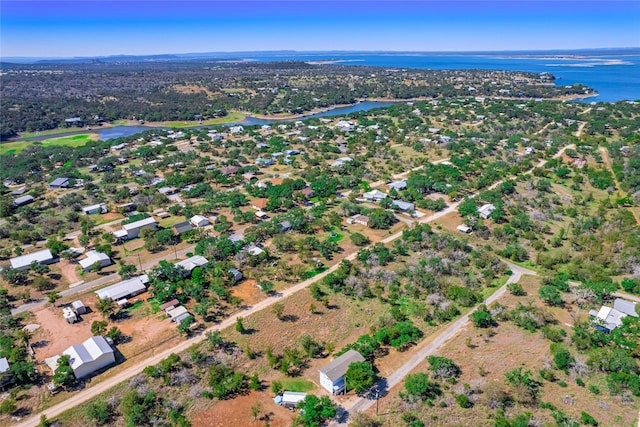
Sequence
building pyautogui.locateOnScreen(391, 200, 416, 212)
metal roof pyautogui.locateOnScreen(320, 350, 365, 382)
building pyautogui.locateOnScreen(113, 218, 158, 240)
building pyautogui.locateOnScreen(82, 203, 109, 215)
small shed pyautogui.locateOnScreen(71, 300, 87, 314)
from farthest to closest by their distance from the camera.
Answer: building pyautogui.locateOnScreen(82, 203, 109, 215), building pyautogui.locateOnScreen(391, 200, 416, 212), building pyautogui.locateOnScreen(113, 218, 158, 240), small shed pyautogui.locateOnScreen(71, 300, 87, 314), metal roof pyautogui.locateOnScreen(320, 350, 365, 382)

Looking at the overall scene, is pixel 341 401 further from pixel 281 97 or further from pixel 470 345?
pixel 281 97

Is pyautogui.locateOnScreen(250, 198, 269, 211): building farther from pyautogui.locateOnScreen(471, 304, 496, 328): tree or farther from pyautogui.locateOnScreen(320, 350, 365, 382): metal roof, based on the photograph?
pyautogui.locateOnScreen(471, 304, 496, 328): tree

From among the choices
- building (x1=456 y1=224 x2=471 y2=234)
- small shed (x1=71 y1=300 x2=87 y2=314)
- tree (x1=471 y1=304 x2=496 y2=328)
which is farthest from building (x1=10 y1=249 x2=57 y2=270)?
building (x1=456 y1=224 x2=471 y2=234)

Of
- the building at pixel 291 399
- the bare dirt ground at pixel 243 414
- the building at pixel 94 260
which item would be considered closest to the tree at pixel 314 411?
the building at pixel 291 399

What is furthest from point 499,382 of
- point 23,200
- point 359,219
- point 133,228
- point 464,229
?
point 23,200

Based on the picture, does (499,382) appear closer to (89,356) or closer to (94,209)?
(89,356)

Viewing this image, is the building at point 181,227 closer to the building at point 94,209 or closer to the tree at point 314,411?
the building at point 94,209
